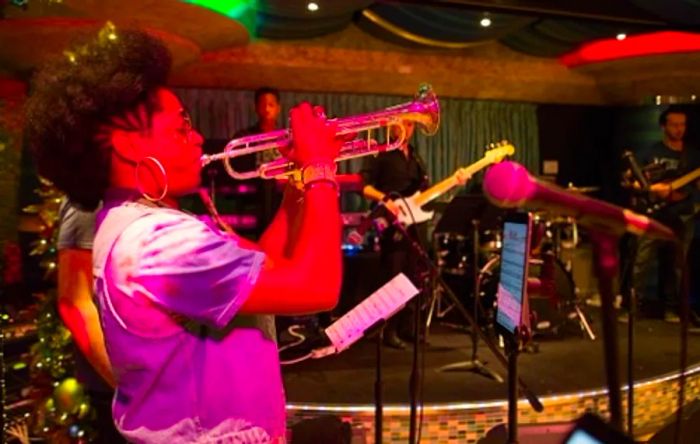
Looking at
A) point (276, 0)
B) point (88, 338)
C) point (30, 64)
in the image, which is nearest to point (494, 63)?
point (276, 0)

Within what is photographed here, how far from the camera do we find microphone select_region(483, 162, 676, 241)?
847 millimetres

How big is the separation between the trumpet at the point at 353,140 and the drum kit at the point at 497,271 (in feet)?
6.38

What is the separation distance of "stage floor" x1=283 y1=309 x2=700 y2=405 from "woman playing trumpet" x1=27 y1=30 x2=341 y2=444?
258cm

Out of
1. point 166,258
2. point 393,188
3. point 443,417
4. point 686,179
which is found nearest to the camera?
point 166,258

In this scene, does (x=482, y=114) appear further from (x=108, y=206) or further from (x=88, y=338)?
(x=108, y=206)

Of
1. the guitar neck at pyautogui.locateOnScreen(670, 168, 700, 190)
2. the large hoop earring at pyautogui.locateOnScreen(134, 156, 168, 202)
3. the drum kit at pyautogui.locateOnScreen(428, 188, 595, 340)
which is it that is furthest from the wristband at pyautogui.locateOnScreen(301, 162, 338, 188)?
the guitar neck at pyautogui.locateOnScreen(670, 168, 700, 190)

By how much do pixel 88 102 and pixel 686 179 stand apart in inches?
207

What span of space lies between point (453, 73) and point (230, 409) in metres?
6.28

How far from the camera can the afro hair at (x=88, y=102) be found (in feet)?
4.10

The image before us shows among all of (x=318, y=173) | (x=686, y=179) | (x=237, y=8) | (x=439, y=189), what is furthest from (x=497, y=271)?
(x=318, y=173)

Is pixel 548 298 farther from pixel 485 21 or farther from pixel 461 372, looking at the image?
pixel 485 21

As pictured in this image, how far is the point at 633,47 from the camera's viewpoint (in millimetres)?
7082

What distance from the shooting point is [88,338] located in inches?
78.0

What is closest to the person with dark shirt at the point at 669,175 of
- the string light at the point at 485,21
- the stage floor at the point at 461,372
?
the stage floor at the point at 461,372
